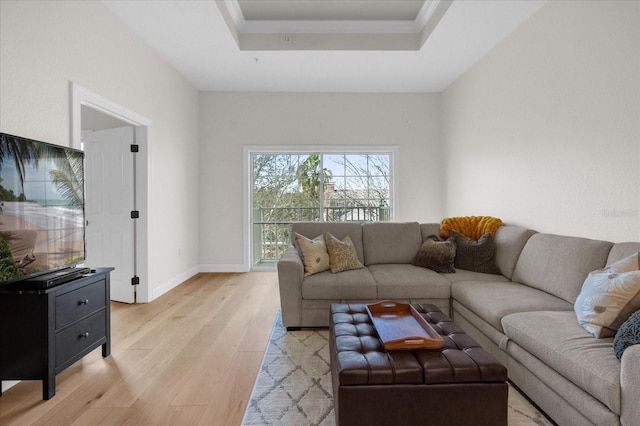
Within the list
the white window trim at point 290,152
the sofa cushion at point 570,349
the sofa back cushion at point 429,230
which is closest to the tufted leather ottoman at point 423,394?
the sofa cushion at point 570,349

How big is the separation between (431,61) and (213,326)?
4.03 m

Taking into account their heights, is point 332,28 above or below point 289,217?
above

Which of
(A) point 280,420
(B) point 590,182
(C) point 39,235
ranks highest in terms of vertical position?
(B) point 590,182

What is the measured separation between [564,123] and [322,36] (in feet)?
8.74

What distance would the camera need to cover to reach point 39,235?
2.03 m

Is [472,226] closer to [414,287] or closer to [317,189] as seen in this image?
[414,287]

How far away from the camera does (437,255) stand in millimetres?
3213

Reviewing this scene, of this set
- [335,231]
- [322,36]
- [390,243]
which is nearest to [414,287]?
[390,243]

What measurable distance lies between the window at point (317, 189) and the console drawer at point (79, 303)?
10.1 feet

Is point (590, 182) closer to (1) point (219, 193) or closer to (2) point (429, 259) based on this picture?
(2) point (429, 259)

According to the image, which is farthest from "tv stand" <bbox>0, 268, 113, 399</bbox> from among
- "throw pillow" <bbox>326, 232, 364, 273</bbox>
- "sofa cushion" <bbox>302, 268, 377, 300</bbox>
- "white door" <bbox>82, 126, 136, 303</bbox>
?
"throw pillow" <bbox>326, 232, 364, 273</bbox>

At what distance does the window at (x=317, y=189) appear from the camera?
5441 mm

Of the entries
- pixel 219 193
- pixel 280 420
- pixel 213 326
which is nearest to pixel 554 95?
pixel 280 420

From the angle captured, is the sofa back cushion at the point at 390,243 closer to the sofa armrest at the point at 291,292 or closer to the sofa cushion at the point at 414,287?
the sofa cushion at the point at 414,287
